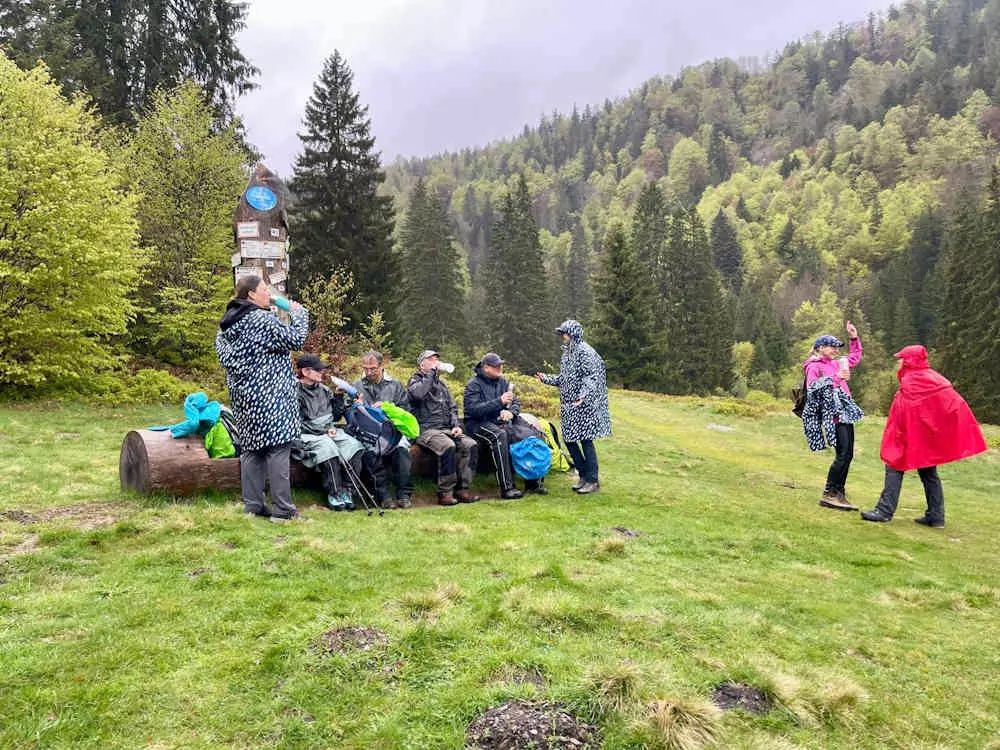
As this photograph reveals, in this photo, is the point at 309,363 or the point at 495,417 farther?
the point at 495,417

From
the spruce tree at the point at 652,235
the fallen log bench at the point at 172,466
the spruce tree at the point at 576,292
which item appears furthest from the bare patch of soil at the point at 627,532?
the spruce tree at the point at 576,292

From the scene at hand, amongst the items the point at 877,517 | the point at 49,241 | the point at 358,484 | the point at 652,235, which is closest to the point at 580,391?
the point at 358,484

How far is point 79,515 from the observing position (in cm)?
575

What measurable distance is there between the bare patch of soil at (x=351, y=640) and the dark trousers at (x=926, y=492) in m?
7.00

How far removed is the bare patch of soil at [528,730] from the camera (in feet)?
8.46

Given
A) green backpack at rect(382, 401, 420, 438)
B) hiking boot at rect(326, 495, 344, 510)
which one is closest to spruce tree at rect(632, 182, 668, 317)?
green backpack at rect(382, 401, 420, 438)

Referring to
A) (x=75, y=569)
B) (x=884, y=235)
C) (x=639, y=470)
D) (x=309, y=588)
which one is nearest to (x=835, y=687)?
(x=309, y=588)

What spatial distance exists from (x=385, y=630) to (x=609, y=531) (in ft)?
11.2

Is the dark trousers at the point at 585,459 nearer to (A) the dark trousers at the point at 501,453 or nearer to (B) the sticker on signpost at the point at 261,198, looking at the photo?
(A) the dark trousers at the point at 501,453

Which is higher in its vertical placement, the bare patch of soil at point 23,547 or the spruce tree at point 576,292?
the spruce tree at point 576,292

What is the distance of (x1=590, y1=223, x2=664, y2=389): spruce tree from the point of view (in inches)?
1483

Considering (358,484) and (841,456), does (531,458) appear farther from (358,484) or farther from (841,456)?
(841,456)

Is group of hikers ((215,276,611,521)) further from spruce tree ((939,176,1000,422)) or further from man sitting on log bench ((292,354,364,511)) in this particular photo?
spruce tree ((939,176,1000,422))

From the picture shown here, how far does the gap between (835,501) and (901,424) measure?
4.95ft
